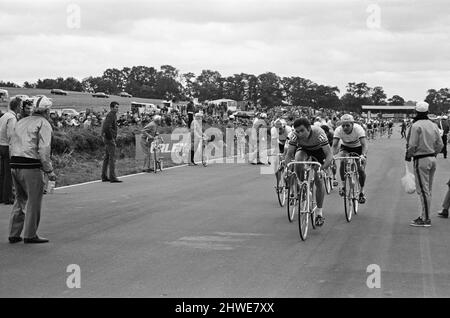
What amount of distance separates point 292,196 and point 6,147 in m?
6.08

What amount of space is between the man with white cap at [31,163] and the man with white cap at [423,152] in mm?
6018

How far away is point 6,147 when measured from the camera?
13.4 meters

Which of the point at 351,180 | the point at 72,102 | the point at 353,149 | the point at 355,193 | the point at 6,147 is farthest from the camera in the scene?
the point at 72,102

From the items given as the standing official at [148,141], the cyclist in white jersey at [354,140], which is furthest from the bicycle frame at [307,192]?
the standing official at [148,141]

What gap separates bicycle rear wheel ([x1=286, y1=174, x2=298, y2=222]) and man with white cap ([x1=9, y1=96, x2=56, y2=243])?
12.0 ft

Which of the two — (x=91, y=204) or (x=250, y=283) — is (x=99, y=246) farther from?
(x=91, y=204)

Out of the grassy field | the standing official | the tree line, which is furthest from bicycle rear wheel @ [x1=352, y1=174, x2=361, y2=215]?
the tree line

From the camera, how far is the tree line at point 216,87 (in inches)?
6403

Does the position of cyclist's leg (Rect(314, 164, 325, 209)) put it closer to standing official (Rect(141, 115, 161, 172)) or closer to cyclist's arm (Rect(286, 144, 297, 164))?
cyclist's arm (Rect(286, 144, 297, 164))

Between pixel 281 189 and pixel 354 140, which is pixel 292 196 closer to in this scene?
pixel 354 140

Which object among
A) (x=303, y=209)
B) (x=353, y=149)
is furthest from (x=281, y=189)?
(x=303, y=209)

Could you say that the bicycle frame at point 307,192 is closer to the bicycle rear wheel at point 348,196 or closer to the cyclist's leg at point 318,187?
the cyclist's leg at point 318,187

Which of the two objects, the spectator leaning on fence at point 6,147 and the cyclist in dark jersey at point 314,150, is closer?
the cyclist in dark jersey at point 314,150

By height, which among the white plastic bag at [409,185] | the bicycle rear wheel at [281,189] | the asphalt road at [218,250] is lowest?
the asphalt road at [218,250]
